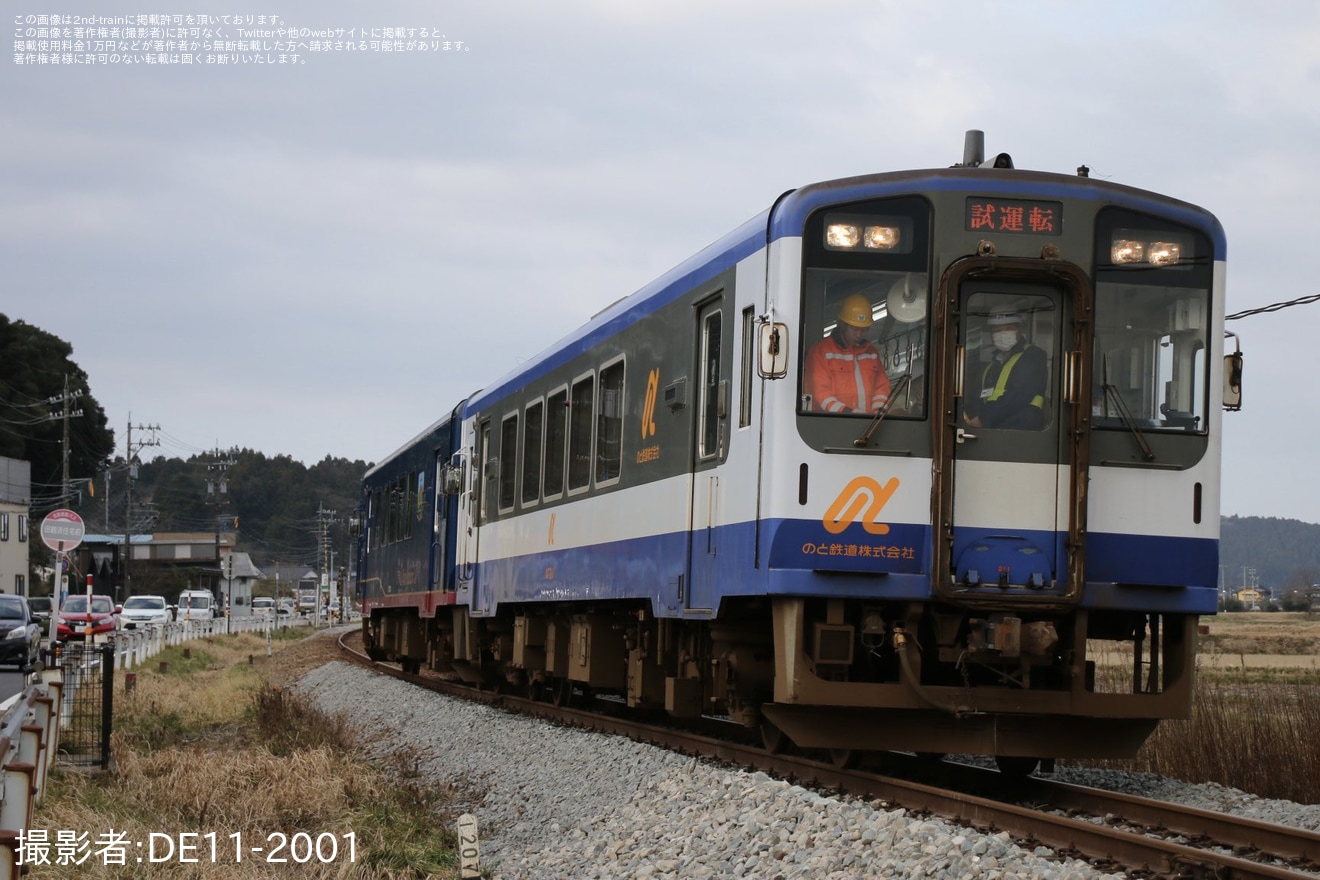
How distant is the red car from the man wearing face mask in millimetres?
23421

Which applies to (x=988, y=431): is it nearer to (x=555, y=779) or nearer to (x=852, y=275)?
(x=852, y=275)

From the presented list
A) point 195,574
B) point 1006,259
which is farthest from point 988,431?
point 195,574

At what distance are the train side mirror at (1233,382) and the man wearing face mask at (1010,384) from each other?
3.57 ft

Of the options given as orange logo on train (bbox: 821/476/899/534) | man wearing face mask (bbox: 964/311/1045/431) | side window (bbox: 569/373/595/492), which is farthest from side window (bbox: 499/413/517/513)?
man wearing face mask (bbox: 964/311/1045/431)

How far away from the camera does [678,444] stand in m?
10.6

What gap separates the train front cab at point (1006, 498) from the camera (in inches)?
339

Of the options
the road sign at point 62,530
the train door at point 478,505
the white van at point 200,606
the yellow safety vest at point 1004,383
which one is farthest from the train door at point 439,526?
the white van at point 200,606

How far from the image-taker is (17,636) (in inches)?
1009

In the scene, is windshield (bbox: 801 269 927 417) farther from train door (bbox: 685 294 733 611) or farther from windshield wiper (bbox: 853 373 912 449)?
train door (bbox: 685 294 733 611)

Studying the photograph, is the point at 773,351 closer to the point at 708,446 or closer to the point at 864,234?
the point at 864,234

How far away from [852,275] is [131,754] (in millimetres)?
7126

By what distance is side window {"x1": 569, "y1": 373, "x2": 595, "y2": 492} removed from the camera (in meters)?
13.1

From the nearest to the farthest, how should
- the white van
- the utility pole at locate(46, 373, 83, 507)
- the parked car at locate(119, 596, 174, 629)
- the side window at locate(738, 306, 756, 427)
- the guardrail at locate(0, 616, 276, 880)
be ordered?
1. the guardrail at locate(0, 616, 276, 880)
2. the side window at locate(738, 306, 756, 427)
3. the parked car at locate(119, 596, 174, 629)
4. the utility pole at locate(46, 373, 83, 507)
5. the white van

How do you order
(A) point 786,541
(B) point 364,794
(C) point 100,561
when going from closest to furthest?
(A) point 786,541
(B) point 364,794
(C) point 100,561
